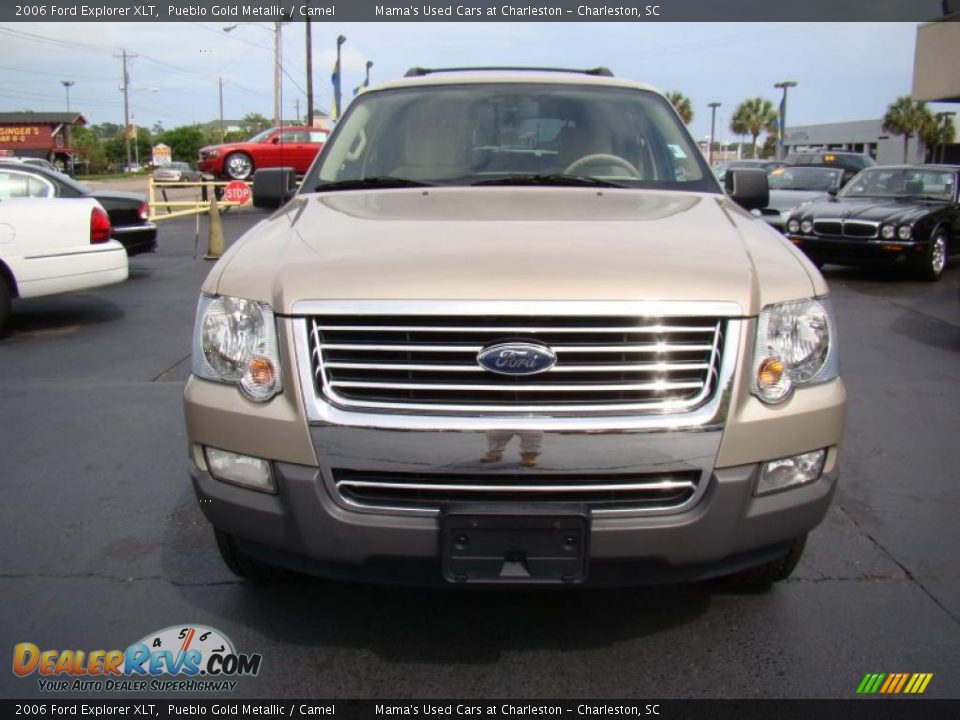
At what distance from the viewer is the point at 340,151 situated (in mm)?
4098

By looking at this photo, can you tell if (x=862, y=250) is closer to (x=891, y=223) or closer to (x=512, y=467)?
(x=891, y=223)

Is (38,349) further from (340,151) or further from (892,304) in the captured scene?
(892,304)

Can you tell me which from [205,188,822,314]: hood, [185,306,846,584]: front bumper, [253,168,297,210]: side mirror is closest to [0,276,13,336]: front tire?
[253,168,297,210]: side mirror

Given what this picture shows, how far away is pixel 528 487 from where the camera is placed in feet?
7.93

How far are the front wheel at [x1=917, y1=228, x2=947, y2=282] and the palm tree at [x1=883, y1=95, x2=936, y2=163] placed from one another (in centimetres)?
5645

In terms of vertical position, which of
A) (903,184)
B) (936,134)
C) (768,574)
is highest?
(936,134)

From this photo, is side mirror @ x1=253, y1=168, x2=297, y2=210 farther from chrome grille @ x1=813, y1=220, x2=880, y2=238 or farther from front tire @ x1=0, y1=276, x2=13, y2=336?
chrome grille @ x1=813, y1=220, x2=880, y2=238

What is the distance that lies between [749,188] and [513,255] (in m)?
2.05

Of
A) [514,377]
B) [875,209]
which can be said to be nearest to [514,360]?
[514,377]

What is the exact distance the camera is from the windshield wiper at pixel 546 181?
370 centimetres

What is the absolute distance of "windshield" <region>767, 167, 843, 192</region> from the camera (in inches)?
643

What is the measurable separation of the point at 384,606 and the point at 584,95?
2.57 m

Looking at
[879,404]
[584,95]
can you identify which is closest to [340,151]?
[584,95]

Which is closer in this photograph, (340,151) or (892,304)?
(340,151)
